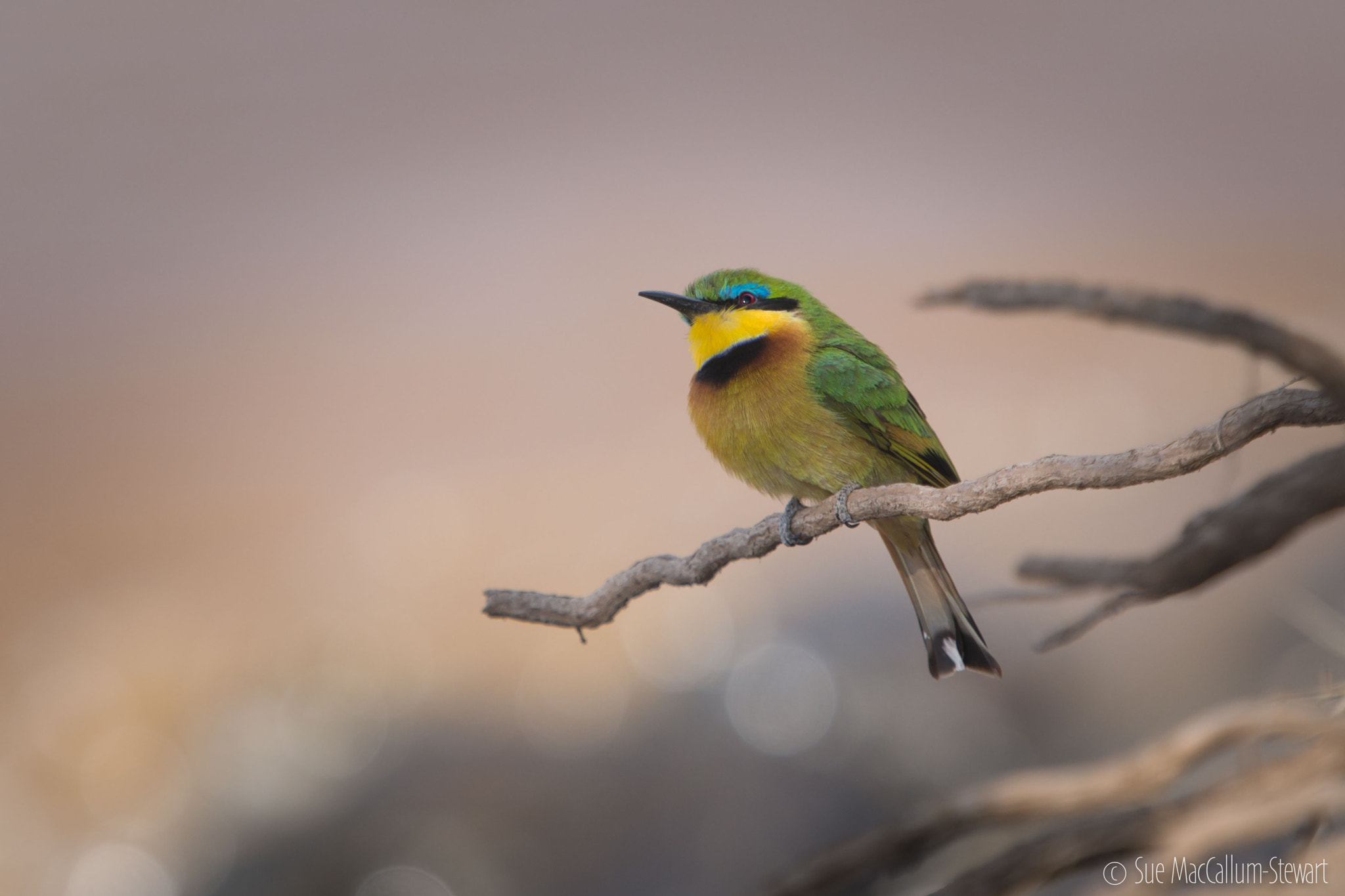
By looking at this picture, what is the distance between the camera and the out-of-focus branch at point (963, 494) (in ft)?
2.30

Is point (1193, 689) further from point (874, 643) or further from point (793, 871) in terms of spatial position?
point (793, 871)

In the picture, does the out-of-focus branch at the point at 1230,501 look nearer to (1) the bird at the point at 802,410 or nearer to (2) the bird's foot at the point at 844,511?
(2) the bird's foot at the point at 844,511

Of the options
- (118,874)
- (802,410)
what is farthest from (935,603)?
(118,874)

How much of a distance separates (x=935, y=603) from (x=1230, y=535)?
1.04m

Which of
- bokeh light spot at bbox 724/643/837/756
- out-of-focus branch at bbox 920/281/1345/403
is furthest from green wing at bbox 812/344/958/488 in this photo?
bokeh light spot at bbox 724/643/837/756

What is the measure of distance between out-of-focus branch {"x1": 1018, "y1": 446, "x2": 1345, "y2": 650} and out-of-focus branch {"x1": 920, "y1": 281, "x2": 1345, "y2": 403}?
86 mm

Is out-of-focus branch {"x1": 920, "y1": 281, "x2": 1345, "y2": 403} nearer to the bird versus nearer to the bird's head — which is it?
the bird

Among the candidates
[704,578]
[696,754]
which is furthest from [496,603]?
[696,754]

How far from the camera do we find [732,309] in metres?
1.99

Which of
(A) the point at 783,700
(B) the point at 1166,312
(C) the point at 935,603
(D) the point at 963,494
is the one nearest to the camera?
(B) the point at 1166,312

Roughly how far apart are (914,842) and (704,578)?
0.40 m

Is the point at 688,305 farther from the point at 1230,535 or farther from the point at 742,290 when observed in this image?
the point at 1230,535

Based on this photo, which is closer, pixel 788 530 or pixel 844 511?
pixel 844 511

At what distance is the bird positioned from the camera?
1.85m
